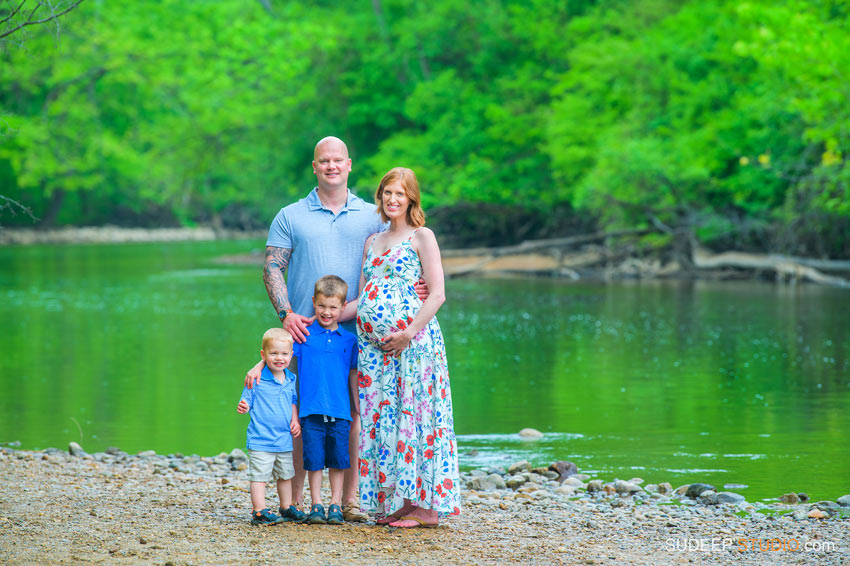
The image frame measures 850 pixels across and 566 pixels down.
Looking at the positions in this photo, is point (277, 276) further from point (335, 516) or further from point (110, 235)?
point (110, 235)

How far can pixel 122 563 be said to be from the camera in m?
4.77

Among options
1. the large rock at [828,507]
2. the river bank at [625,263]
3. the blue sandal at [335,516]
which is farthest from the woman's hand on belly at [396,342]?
the river bank at [625,263]

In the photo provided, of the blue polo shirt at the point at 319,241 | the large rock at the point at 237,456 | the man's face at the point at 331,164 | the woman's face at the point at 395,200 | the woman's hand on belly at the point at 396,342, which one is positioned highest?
the man's face at the point at 331,164

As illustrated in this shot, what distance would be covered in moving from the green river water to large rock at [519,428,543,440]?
7 centimetres

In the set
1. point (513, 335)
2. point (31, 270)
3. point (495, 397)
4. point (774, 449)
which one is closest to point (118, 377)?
point (495, 397)

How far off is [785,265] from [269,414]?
21.9 metres

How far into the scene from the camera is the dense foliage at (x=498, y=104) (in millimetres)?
24391

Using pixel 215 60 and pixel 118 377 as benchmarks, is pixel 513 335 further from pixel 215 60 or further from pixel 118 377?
pixel 215 60

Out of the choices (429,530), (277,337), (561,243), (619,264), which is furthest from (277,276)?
(619,264)

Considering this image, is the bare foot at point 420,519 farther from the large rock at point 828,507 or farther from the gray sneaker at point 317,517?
the large rock at point 828,507

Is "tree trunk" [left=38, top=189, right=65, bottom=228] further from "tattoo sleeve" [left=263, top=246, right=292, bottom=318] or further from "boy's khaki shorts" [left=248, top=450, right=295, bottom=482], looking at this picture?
"boy's khaki shorts" [left=248, top=450, right=295, bottom=482]

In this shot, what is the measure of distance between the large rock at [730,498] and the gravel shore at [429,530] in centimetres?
8

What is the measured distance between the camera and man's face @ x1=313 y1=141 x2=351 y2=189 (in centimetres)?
571

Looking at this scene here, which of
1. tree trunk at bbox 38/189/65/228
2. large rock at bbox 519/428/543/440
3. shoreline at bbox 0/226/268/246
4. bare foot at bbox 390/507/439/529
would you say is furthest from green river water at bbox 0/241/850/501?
tree trunk at bbox 38/189/65/228
